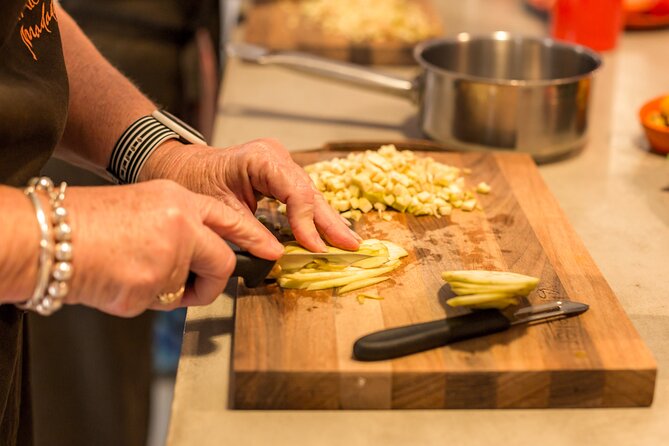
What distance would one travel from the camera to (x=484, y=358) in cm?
108

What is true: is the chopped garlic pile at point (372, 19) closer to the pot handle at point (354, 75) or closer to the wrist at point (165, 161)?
the pot handle at point (354, 75)

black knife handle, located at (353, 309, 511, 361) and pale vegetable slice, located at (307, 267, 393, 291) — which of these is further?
pale vegetable slice, located at (307, 267, 393, 291)

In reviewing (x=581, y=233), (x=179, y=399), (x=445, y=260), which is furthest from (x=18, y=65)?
(x=581, y=233)

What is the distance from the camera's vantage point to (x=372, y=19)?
2553 millimetres

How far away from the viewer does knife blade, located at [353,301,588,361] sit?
107 centimetres

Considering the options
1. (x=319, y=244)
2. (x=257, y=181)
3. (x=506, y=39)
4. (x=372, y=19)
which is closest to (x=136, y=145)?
(x=257, y=181)

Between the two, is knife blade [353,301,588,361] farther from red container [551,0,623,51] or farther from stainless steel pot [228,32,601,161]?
red container [551,0,623,51]

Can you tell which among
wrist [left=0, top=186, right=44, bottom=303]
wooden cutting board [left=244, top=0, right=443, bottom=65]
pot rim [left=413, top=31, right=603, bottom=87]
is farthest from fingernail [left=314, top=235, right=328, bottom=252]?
wooden cutting board [left=244, top=0, right=443, bottom=65]

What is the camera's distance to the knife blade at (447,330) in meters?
1.07

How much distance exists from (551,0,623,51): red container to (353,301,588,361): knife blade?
1501 millimetres

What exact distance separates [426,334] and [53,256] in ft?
1.42

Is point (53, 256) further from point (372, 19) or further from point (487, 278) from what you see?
point (372, 19)

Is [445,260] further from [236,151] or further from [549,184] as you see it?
[549,184]

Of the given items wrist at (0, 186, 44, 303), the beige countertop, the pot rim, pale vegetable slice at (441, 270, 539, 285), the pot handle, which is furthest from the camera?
the pot handle
